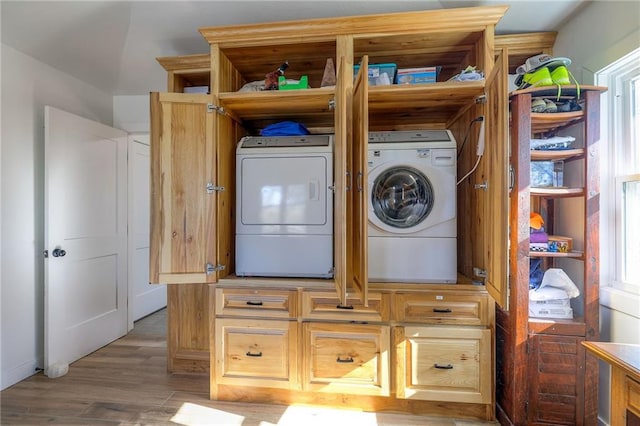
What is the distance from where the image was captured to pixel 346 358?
180 centimetres

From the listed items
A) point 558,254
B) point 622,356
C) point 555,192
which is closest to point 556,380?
point 558,254

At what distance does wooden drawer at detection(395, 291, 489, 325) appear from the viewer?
1.73 m

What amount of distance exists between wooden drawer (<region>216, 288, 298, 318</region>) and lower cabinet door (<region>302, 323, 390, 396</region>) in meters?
0.17

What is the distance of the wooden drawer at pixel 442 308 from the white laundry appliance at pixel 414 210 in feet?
0.31

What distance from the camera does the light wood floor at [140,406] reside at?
1.76 metres

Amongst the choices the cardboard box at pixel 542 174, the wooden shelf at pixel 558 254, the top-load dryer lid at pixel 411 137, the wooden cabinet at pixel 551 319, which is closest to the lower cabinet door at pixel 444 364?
Result: the wooden cabinet at pixel 551 319

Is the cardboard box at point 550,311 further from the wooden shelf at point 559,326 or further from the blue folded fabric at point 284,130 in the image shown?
the blue folded fabric at point 284,130

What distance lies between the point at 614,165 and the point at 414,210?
1067 mm

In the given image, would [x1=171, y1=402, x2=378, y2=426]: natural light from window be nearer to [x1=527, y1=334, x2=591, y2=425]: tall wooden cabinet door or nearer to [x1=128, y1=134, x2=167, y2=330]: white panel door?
[x1=527, y1=334, x2=591, y2=425]: tall wooden cabinet door

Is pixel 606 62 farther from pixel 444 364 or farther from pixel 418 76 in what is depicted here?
pixel 444 364

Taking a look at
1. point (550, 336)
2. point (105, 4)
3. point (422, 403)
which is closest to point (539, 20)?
point (550, 336)

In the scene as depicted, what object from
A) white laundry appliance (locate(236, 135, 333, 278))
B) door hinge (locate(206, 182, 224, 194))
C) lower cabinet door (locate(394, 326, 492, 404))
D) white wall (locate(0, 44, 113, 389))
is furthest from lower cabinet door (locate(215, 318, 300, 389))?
white wall (locate(0, 44, 113, 389))

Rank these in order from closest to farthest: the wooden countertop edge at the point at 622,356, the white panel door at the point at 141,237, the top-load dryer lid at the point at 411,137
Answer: the wooden countertop edge at the point at 622,356 → the top-load dryer lid at the point at 411,137 → the white panel door at the point at 141,237

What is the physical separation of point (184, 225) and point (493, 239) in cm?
178
